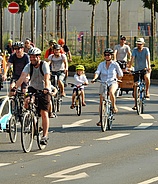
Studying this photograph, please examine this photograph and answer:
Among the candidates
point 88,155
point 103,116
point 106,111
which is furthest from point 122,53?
point 88,155

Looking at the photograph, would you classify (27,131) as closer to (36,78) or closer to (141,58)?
(36,78)

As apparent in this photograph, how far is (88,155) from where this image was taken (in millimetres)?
12789

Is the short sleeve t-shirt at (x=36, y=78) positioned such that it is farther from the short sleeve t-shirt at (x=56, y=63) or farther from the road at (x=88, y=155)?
the short sleeve t-shirt at (x=56, y=63)

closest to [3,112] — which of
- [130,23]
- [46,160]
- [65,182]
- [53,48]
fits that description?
[46,160]

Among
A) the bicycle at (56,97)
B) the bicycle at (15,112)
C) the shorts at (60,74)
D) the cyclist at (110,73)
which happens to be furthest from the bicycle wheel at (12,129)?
the shorts at (60,74)

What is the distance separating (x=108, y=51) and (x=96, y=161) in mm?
5007

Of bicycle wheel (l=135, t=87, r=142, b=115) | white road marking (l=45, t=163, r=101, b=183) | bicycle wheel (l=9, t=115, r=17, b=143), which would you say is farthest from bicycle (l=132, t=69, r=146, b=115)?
white road marking (l=45, t=163, r=101, b=183)

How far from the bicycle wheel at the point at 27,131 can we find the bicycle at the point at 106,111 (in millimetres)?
2837

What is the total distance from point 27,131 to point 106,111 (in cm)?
335

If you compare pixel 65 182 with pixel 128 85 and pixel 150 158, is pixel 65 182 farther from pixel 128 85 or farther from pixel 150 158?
pixel 128 85

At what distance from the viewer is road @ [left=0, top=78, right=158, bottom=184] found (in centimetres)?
1059

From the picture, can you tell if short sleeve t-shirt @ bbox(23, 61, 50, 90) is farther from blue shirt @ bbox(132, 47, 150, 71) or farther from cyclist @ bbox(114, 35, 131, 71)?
cyclist @ bbox(114, 35, 131, 71)

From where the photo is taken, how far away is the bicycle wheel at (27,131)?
42.7 ft

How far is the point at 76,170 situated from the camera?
1121cm
